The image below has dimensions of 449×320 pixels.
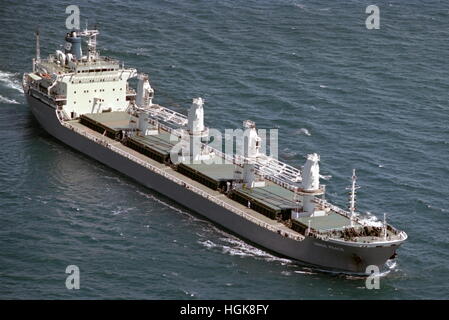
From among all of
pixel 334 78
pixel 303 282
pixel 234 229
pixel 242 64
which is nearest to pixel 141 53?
pixel 242 64

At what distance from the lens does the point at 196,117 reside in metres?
132

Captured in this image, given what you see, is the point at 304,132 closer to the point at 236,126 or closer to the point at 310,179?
the point at 236,126

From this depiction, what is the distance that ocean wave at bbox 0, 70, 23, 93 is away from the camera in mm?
165250

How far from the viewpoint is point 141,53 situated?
17225 centimetres

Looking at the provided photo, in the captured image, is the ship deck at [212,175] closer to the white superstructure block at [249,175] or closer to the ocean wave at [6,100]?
the white superstructure block at [249,175]

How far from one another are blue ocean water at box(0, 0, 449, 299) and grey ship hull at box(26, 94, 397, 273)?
1307mm

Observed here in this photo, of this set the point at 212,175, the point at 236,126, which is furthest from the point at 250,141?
the point at 236,126

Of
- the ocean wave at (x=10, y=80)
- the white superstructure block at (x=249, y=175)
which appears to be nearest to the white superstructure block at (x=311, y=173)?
the white superstructure block at (x=249, y=175)

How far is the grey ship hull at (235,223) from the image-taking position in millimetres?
113062

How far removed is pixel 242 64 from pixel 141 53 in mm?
15939

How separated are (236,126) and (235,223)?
1077 inches

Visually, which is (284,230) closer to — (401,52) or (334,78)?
(334,78)

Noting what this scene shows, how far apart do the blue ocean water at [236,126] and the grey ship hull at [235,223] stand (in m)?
1.31

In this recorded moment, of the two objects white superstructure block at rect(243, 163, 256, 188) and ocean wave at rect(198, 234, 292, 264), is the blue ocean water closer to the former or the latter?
ocean wave at rect(198, 234, 292, 264)
